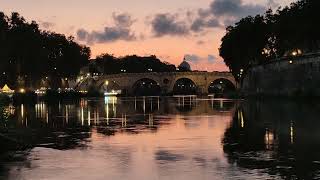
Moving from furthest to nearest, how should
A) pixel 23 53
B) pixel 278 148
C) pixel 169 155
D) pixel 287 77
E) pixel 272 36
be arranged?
pixel 23 53 → pixel 272 36 → pixel 287 77 → pixel 278 148 → pixel 169 155

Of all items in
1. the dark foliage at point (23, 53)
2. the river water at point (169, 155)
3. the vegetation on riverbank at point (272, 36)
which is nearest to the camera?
the river water at point (169, 155)

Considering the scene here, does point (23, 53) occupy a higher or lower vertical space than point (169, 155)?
higher

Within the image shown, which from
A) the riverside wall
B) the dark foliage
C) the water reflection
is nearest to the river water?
the water reflection

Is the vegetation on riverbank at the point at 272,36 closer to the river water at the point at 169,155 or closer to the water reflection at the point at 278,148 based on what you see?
the water reflection at the point at 278,148

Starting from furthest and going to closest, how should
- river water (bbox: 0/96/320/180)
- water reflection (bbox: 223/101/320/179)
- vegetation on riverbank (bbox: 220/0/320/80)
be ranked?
vegetation on riverbank (bbox: 220/0/320/80) → water reflection (bbox: 223/101/320/179) → river water (bbox: 0/96/320/180)

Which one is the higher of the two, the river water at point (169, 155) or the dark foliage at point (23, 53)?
the dark foliage at point (23, 53)

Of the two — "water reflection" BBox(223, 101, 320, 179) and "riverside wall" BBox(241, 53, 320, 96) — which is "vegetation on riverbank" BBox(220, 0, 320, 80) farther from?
"water reflection" BBox(223, 101, 320, 179)

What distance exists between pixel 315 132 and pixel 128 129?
11909mm

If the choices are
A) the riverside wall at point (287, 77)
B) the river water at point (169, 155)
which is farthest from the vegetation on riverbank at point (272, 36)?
the river water at point (169, 155)

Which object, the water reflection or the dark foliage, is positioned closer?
the water reflection

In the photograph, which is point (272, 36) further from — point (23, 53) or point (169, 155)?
point (169, 155)

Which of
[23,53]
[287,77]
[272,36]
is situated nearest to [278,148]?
[287,77]

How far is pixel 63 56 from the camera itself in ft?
486

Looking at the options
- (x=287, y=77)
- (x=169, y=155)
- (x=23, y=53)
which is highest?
(x=23, y=53)
